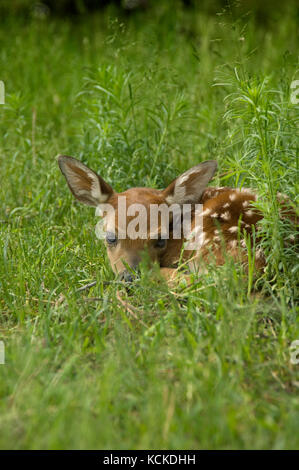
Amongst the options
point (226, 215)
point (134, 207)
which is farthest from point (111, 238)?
point (226, 215)

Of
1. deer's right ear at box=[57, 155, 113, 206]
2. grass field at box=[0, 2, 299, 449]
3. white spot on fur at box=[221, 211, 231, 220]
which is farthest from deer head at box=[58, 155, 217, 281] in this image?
white spot on fur at box=[221, 211, 231, 220]

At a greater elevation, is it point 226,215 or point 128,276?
point 226,215

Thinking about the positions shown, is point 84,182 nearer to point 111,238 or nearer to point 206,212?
point 111,238

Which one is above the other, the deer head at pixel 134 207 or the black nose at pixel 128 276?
the deer head at pixel 134 207

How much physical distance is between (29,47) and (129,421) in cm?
639

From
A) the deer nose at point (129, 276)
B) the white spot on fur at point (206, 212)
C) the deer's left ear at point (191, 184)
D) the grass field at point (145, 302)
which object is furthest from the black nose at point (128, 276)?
the deer's left ear at point (191, 184)

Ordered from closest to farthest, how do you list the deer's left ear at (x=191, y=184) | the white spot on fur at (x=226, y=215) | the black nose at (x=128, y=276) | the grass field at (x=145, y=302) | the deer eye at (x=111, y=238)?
the grass field at (x=145, y=302) < the black nose at (x=128, y=276) < the white spot on fur at (x=226, y=215) < the deer eye at (x=111, y=238) < the deer's left ear at (x=191, y=184)

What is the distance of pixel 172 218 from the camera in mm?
4477

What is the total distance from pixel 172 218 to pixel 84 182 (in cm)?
63

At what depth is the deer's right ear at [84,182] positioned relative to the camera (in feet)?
14.4

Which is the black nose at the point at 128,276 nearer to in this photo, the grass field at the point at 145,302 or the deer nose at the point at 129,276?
the deer nose at the point at 129,276

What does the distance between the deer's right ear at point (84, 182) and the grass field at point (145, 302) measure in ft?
0.82
